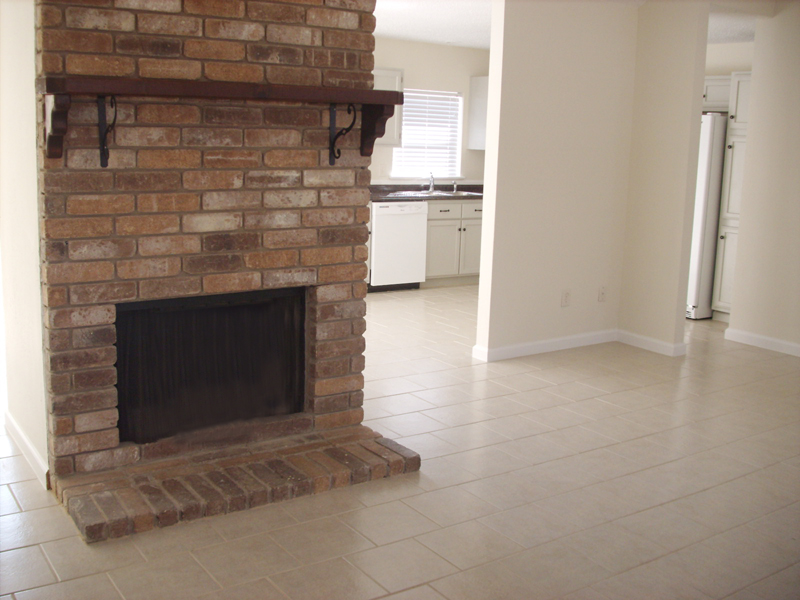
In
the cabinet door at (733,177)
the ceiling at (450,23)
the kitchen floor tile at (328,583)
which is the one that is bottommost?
the kitchen floor tile at (328,583)

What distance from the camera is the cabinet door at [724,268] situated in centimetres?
605

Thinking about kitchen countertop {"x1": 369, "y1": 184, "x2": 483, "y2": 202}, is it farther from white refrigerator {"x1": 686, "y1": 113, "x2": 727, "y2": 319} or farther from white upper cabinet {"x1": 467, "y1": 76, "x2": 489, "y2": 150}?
white refrigerator {"x1": 686, "y1": 113, "x2": 727, "y2": 319}

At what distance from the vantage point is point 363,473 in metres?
2.94

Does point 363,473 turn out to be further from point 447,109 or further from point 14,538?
point 447,109

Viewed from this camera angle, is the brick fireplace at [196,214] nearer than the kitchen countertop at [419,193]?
Yes

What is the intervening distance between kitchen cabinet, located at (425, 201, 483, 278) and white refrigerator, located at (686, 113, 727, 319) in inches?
81.9

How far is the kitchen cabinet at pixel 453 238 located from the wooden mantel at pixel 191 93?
13.5ft

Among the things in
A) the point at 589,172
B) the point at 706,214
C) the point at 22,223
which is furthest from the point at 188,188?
the point at 706,214

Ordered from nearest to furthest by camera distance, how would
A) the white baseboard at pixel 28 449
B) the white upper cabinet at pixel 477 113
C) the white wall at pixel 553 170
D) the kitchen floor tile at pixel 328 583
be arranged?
1. the kitchen floor tile at pixel 328 583
2. the white baseboard at pixel 28 449
3. the white wall at pixel 553 170
4. the white upper cabinet at pixel 477 113

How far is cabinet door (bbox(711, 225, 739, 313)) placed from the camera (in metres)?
6.05

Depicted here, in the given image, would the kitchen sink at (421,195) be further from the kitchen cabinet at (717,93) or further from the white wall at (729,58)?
the white wall at (729,58)

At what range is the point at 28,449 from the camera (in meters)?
3.04

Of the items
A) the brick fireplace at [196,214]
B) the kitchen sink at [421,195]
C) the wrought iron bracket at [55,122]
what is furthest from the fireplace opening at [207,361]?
the kitchen sink at [421,195]

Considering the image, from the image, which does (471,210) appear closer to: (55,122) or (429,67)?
(429,67)
